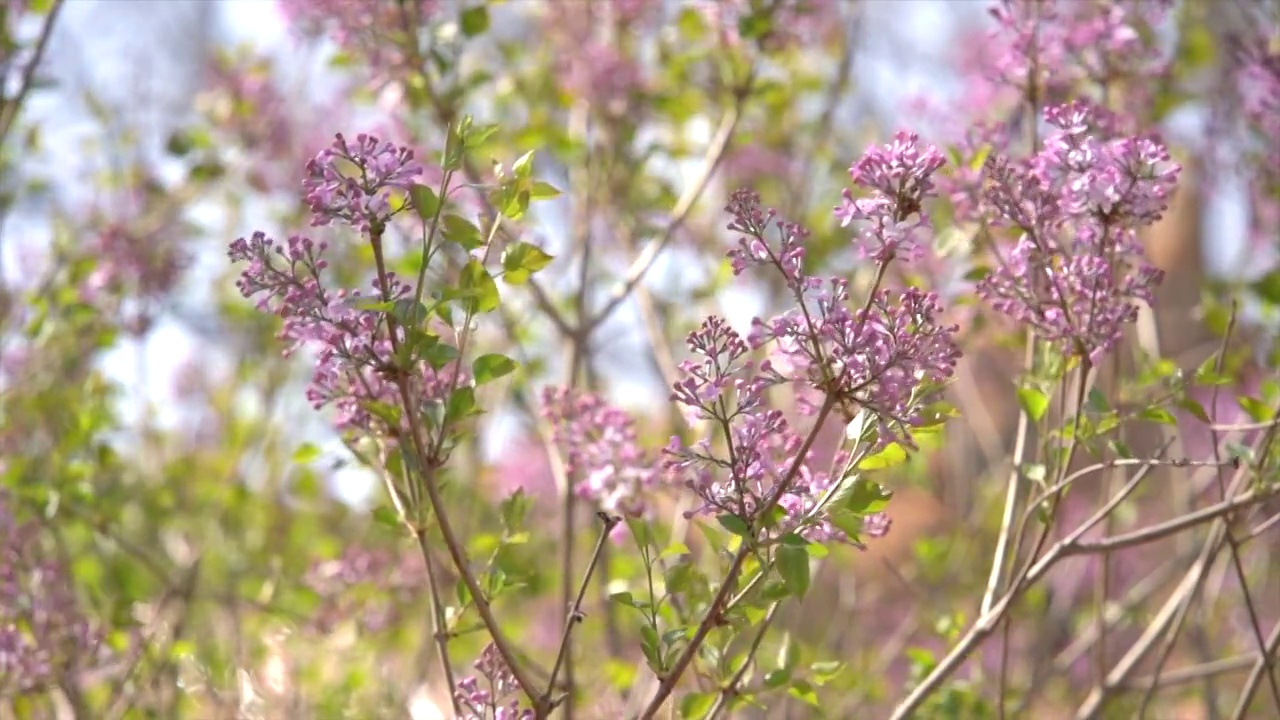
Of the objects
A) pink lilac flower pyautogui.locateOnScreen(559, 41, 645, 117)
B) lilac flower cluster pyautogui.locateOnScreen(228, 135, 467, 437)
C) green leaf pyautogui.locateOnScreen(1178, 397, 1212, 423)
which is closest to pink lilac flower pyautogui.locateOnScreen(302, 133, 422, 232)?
lilac flower cluster pyautogui.locateOnScreen(228, 135, 467, 437)

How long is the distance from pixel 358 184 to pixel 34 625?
116 centimetres

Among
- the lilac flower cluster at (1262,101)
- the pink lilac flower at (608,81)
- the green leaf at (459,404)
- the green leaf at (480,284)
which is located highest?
the pink lilac flower at (608,81)

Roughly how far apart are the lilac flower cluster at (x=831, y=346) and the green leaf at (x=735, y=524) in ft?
0.04

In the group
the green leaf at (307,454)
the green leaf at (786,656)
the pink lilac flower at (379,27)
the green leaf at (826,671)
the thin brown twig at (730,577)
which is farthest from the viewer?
the pink lilac flower at (379,27)

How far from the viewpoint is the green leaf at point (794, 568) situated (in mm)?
1367

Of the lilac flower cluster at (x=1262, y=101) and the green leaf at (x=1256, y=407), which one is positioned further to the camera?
the lilac flower cluster at (x=1262, y=101)

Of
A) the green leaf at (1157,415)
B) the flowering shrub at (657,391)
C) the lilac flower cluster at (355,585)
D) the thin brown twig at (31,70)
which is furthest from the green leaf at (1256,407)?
the thin brown twig at (31,70)

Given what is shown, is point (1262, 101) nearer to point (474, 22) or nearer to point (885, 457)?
point (885, 457)

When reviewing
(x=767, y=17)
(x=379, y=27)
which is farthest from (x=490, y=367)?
(x=767, y=17)

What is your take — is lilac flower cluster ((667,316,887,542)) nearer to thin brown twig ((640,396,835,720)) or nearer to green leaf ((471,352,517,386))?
thin brown twig ((640,396,835,720))

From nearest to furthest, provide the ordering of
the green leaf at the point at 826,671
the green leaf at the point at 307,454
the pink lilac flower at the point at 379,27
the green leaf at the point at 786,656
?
the green leaf at the point at 826,671 < the green leaf at the point at 786,656 < the green leaf at the point at 307,454 < the pink lilac flower at the point at 379,27

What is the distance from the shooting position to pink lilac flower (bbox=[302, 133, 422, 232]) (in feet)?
4.51

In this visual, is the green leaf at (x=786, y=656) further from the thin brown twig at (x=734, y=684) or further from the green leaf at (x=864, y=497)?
the green leaf at (x=864, y=497)

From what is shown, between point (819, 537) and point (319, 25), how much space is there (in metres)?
1.72
